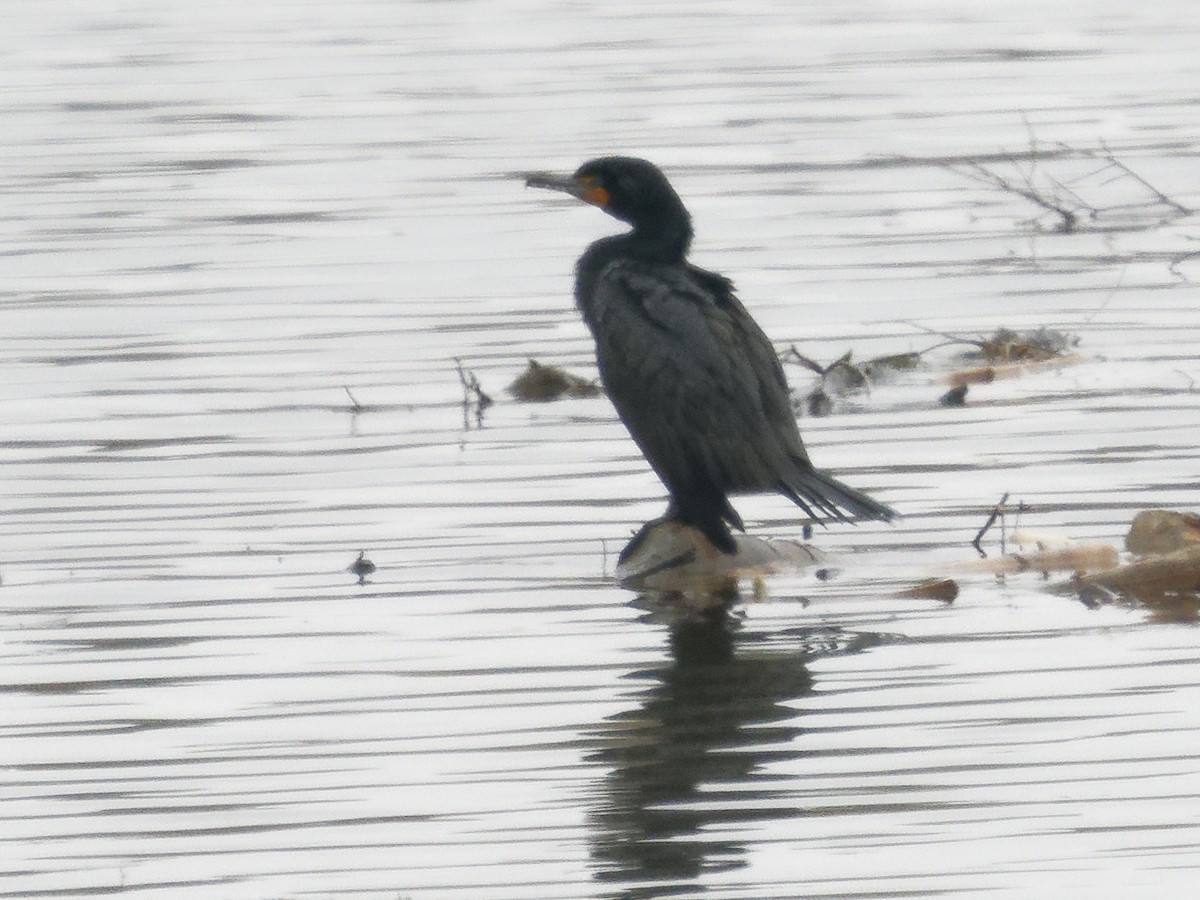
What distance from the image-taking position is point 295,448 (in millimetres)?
8547

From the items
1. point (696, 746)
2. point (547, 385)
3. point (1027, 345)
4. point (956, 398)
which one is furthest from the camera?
point (1027, 345)

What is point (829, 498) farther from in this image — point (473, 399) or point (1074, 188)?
point (1074, 188)

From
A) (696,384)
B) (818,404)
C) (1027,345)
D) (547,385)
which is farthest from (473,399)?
(696,384)

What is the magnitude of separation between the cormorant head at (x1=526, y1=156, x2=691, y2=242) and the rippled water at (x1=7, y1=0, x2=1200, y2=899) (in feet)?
2.84

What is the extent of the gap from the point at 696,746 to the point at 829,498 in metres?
1.59

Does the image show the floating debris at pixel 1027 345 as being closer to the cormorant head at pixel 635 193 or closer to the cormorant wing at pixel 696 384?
the cormorant head at pixel 635 193

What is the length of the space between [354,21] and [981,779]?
16116 mm

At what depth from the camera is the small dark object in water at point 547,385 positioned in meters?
9.27

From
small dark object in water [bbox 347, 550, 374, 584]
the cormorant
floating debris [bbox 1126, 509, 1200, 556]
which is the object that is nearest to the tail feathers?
the cormorant

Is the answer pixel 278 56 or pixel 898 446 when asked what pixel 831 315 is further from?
pixel 278 56

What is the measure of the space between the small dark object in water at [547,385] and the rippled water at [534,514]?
131 millimetres

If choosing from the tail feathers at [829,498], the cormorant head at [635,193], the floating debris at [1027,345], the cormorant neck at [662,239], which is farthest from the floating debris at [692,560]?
the floating debris at [1027,345]

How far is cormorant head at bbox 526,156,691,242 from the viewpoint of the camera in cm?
754

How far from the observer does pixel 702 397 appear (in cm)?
708
